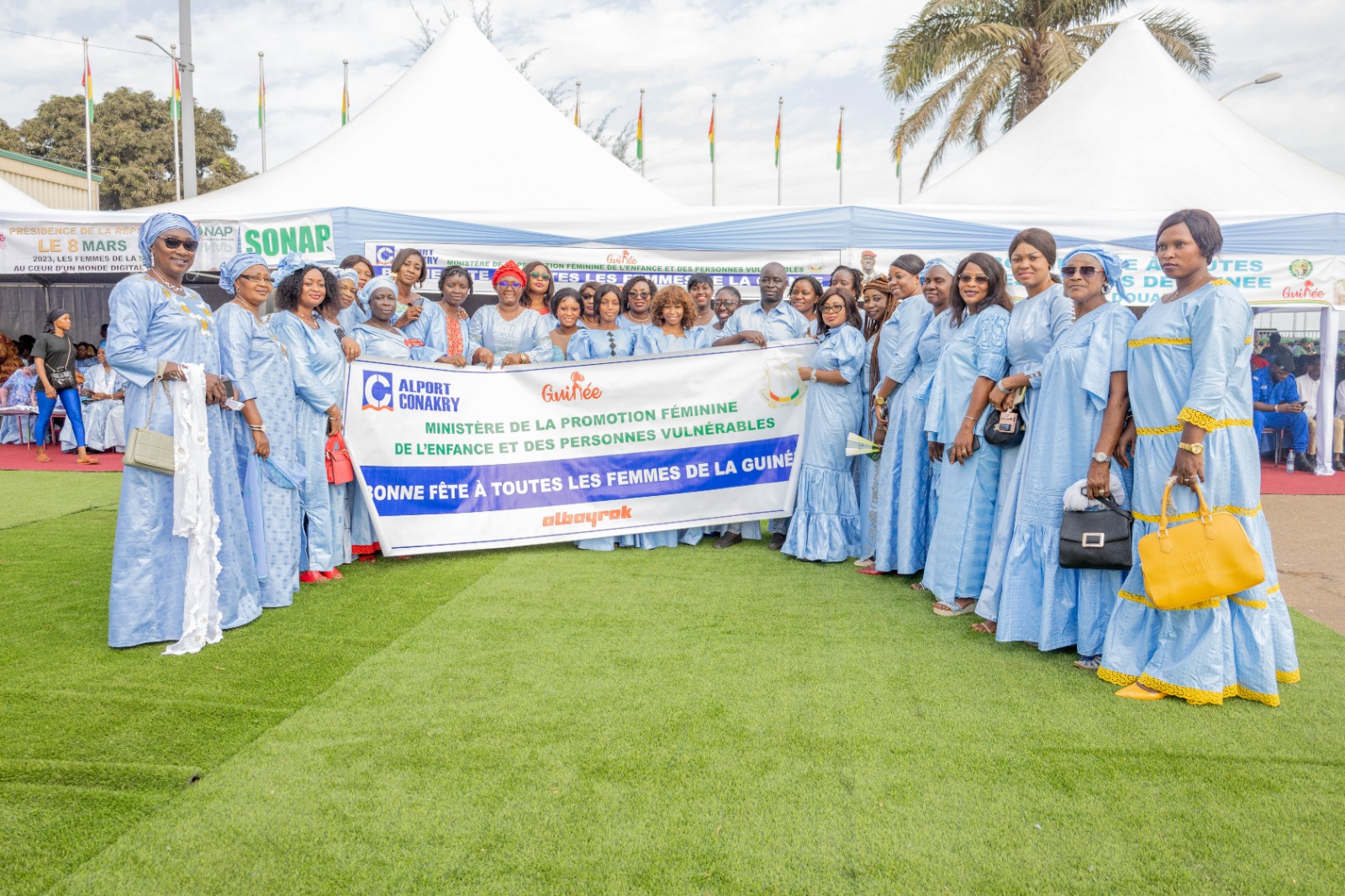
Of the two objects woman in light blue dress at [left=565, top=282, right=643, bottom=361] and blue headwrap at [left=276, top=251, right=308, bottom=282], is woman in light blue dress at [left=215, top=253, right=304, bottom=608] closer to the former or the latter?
blue headwrap at [left=276, top=251, right=308, bottom=282]

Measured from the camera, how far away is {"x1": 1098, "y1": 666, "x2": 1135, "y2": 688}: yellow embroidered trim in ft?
11.6

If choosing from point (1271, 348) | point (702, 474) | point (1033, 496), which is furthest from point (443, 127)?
point (1271, 348)

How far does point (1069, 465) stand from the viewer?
381 centimetres

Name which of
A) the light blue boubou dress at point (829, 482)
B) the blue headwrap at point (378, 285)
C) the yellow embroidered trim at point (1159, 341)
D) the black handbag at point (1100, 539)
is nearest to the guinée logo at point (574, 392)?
the blue headwrap at point (378, 285)

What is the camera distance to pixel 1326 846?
2.36 meters

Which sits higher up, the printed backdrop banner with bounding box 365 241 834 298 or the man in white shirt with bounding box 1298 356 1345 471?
the printed backdrop banner with bounding box 365 241 834 298

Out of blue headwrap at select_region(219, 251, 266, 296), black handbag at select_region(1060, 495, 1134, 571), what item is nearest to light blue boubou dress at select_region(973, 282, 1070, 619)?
black handbag at select_region(1060, 495, 1134, 571)

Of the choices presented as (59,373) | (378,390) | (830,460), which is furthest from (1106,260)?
(59,373)

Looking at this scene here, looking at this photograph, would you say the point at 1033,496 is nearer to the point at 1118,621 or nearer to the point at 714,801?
the point at 1118,621

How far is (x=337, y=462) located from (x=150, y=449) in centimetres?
142

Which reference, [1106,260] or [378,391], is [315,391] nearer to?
[378,391]

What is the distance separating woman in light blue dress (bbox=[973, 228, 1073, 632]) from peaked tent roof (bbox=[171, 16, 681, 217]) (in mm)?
6176

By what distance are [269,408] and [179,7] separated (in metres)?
10.8

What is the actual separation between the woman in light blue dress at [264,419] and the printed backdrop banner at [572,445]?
59 centimetres
